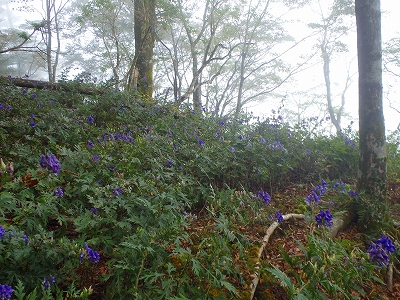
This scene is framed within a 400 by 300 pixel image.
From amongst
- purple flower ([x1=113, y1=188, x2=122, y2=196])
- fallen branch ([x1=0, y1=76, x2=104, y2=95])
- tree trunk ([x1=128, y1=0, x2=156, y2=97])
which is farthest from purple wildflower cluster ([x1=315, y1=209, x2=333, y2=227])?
tree trunk ([x1=128, y1=0, x2=156, y2=97])

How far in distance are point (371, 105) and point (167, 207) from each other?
9.30ft

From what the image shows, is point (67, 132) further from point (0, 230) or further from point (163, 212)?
point (0, 230)

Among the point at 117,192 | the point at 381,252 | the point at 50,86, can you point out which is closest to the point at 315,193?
the point at 381,252

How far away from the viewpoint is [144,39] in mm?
7996

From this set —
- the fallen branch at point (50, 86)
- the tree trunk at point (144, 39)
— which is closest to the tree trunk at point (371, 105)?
the fallen branch at point (50, 86)

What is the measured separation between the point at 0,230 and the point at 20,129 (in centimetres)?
274

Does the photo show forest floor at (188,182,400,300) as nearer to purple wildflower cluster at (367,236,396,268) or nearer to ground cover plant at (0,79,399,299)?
ground cover plant at (0,79,399,299)

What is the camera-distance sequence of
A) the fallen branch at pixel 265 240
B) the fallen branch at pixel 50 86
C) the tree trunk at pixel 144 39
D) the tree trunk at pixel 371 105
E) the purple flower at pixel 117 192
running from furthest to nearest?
1. the tree trunk at pixel 144 39
2. the fallen branch at pixel 50 86
3. the tree trunk at pixel 371 105
4. the purple flower at pixel 117 192
5. the fallen branch at pixel 265 240

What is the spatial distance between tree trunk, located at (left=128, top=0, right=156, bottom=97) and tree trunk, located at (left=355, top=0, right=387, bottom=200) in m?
5.88

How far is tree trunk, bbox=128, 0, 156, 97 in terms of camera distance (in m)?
7.98

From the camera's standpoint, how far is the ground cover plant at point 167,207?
1.71 metres

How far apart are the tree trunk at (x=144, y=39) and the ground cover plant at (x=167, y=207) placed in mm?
2333

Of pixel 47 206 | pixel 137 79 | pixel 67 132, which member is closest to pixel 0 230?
pixel 47 206

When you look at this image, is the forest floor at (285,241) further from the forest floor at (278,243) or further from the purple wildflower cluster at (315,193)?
the purple wildflower cluster at (315,193)
